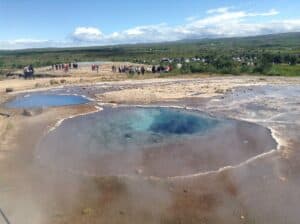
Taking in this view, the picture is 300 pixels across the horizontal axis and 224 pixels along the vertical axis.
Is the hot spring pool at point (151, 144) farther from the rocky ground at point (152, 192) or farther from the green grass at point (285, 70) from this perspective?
the green grass at point (285, 70)

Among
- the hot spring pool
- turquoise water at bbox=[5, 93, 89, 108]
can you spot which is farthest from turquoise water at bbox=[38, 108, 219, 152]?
turquoise water at bbox=[5, 93, 89, 108]

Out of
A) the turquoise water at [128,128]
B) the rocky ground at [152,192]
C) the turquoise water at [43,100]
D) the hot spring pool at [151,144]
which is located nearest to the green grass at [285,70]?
the turquoise water at [128,128]

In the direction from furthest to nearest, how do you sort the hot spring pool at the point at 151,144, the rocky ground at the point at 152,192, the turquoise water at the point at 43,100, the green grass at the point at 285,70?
1. the green grass at the point at 285,70
2. the turquoise water at the point at 43,100
3. the hot spring pool at the point at 151,144
4. the rocky ground at the point at 152,192

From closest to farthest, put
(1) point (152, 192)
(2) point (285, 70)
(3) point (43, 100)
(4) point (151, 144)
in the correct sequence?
(1) point (152, 192) < (4) point (151, 144) < (3) point (43, 100) < (2) point (285, 70)

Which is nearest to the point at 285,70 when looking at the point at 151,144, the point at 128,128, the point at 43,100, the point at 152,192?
the point at 43,100

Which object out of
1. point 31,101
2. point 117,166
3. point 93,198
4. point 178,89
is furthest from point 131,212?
point 178,89

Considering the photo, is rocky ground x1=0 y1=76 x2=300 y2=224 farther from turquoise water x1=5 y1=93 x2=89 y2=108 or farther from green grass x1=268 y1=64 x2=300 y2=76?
green grass x1=268 y1=64 x2=300 y2=76

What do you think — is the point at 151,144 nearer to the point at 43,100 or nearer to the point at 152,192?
the point at 152,192
